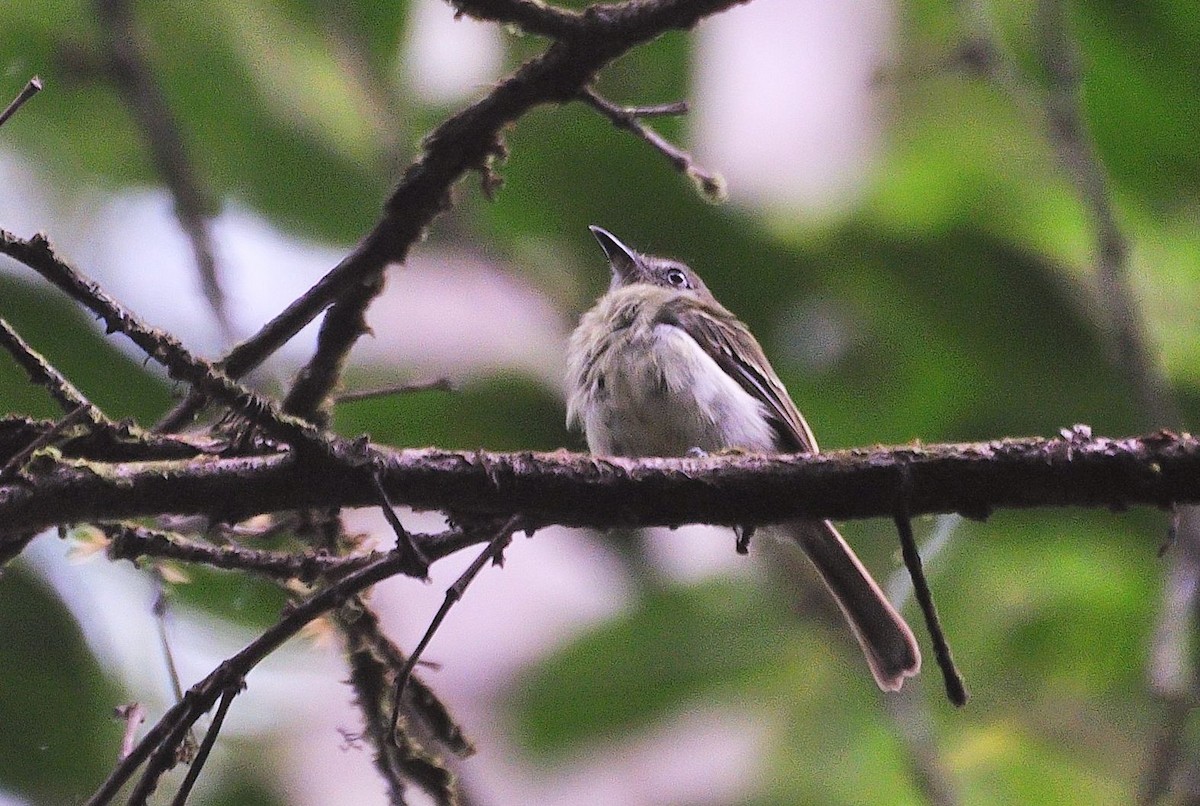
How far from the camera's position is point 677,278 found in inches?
184

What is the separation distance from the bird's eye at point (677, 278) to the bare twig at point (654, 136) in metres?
2.13

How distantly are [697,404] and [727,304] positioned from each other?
2.29 m

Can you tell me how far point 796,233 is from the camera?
220 inches

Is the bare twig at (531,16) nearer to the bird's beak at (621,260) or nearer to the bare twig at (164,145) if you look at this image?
the bare twig at (164,145)

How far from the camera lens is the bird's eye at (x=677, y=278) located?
4.64 meters


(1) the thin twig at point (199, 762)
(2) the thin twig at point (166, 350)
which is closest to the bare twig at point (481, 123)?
(2) the thin twig at point (166, 350)

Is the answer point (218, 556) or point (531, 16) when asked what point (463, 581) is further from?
point (531, 16)

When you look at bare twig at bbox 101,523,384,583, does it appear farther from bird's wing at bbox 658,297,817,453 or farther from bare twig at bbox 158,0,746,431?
bird's wing at bbox 658,297,817,453

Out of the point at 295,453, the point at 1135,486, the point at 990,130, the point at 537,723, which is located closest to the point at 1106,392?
the point at 990,130

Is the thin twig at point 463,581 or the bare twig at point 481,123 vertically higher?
the bare twig at point 481,123

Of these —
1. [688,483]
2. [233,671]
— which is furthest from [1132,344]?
[233,671]

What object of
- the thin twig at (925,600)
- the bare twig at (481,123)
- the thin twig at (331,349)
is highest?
the bare twig at (481,123)

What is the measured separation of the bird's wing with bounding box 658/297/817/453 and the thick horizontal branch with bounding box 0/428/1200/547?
173 centimetres

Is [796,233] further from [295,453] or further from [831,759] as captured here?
[295,453]
